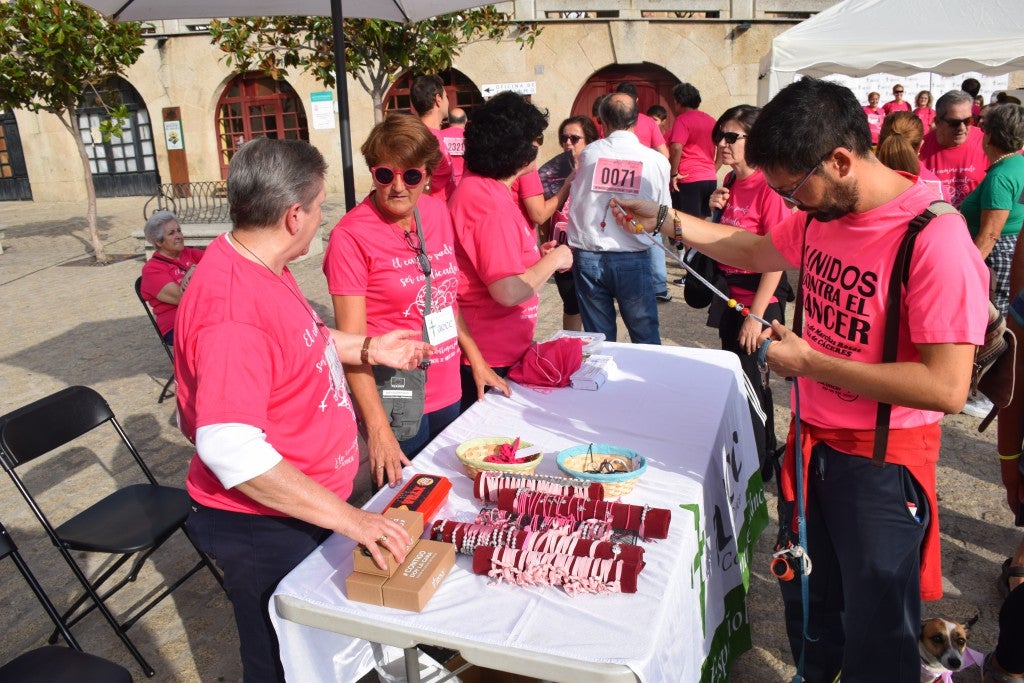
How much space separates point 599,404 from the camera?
8.80ft

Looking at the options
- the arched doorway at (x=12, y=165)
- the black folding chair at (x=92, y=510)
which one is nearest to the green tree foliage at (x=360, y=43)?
the black folding chair at (x=92, y=510)

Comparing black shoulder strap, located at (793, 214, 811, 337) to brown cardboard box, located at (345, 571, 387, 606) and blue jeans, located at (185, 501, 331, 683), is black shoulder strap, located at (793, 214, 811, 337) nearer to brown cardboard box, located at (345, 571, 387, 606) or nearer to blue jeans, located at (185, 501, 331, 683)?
brown cardboard box, located at (345, 571, 387, 606)

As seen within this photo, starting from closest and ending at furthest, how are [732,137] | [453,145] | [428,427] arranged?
[428,427]
[732,137]
[453,145]

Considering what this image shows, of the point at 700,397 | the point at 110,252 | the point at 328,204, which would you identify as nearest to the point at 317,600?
the point at 700,397

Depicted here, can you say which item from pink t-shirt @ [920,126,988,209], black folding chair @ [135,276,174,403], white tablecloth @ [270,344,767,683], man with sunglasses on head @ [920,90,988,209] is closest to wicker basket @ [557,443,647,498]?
white tablecloth @ [270,344,767,683]

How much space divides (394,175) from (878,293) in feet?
4.74

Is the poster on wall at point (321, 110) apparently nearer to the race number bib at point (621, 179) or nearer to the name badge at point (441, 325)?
the race number bib at point (621, 179)

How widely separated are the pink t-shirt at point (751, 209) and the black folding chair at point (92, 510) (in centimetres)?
268

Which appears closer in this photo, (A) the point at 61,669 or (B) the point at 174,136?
(A) the point at 61,669

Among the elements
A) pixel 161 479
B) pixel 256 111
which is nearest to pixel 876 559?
pixel 161 479

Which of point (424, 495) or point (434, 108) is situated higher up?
point (434, 108)

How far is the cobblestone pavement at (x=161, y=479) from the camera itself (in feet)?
9.15

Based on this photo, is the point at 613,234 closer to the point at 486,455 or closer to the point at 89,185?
the point at 486,455

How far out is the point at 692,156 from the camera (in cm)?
844
